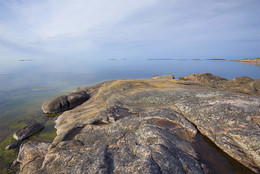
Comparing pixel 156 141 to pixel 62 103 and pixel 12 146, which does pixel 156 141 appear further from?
pixel 62 103

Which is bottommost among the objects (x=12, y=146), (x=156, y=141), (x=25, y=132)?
(x=12, y=146)

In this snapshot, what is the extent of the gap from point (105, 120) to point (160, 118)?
21.4 ft

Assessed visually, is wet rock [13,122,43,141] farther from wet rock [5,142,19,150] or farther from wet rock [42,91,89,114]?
wet rock [42,91,89,114]

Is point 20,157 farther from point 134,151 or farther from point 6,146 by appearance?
point 134,151

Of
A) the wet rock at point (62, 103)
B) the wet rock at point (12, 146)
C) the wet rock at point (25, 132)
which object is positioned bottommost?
the wet rock at point (12, 146)

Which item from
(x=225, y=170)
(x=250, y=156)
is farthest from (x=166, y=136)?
(x=250, y=156)

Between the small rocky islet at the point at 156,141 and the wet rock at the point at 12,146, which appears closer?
the small rocky islet at the point at 156,141

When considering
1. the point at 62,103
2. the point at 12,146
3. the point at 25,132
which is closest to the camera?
the point at 12,146

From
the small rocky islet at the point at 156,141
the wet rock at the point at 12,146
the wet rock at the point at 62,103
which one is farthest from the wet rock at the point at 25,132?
the wet rock at the point at 62,103

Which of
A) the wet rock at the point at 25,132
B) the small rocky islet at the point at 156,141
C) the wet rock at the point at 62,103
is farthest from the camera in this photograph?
the wet rock at the point at 62,103

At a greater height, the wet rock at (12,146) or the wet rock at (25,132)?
the wet rock at (25,132)

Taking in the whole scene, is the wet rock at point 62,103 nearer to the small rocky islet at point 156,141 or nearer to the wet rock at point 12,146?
the wet rock at point 12,146

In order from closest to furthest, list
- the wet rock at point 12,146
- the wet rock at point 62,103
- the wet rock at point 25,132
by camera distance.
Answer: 1. the wet rock at point 12,146
2. the wet rock at point 25,132
3. the wet rock at point 62,103

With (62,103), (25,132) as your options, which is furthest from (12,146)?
(62,103)
